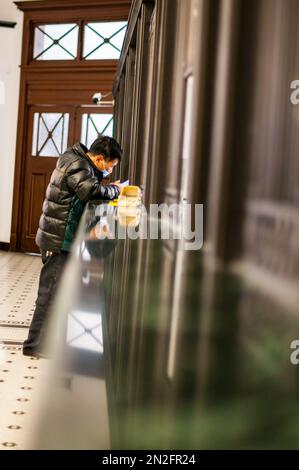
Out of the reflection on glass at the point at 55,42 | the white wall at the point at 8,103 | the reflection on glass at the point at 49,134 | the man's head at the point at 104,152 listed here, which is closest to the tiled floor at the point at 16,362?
the man's head at the point at 104,152

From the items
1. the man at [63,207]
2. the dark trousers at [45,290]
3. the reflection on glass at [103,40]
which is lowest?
the dark trousers at [45,290]

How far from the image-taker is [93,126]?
10609mm

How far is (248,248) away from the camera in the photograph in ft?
5.78

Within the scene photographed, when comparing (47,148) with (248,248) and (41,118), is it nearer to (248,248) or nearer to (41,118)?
(41,118)

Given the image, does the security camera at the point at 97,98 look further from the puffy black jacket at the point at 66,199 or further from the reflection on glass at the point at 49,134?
the puffy black jacket at the point at 66,199

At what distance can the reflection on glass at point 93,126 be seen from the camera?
10602mm

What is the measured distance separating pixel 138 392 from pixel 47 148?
10.9 metres

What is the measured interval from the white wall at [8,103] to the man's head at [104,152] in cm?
701

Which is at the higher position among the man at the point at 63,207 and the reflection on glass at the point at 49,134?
the reflection on glass at the point at 49,134

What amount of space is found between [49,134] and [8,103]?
99 centimetres

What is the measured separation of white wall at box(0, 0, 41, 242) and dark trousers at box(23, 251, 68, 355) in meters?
6.98

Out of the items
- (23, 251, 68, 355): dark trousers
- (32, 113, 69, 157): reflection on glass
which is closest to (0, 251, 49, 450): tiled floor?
(23, 251, 68, 355): dark trousers
